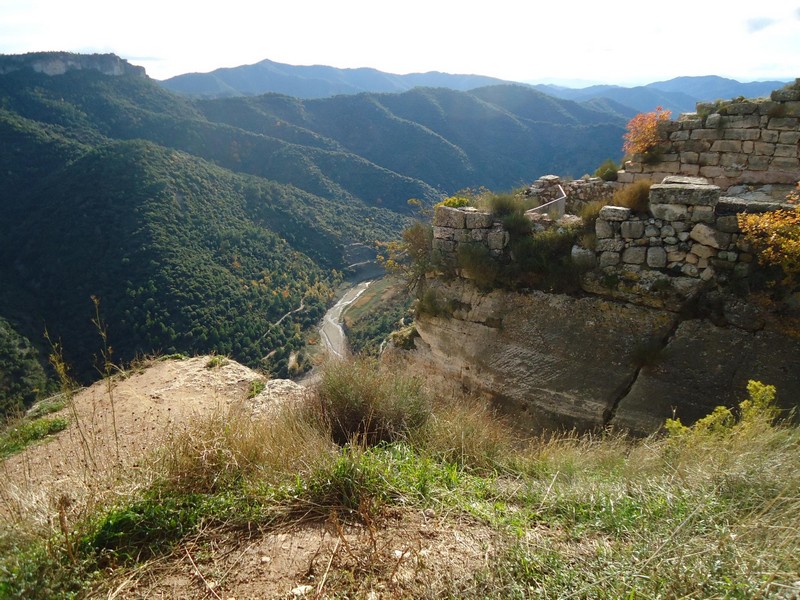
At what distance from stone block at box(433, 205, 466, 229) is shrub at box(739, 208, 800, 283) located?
3322 mm

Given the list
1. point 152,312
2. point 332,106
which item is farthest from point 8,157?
point 332,106

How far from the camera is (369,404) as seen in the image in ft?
14.8

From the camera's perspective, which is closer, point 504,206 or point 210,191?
point 504,206

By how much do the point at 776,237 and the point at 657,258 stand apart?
113cm

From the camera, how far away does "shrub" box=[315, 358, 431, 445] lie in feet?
14.1

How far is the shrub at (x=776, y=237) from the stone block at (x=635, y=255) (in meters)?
1.00

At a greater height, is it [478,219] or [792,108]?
[792,108]

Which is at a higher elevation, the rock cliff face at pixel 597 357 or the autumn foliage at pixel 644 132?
the autumn foliage at pixel 644 132

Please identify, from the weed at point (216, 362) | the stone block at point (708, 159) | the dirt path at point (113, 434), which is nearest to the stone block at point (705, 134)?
the stone block at point (708, 159)

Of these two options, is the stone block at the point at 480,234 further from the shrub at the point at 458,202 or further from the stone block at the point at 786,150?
the stone block at the point at 786,150

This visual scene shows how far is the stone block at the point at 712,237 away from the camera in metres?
5.07

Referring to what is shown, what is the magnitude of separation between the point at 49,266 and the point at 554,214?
1665 inches

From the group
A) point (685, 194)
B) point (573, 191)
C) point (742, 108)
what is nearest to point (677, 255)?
point (685, 194)

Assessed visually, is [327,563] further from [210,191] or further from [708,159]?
[210,191]
